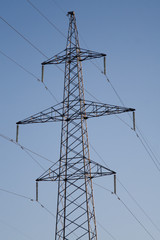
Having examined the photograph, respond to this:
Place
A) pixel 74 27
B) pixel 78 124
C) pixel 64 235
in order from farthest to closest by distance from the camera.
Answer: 1. pixel 74 27
2. pixel 78 124
3. pixel 64 235

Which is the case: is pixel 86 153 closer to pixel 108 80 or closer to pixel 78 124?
pixel 78 124

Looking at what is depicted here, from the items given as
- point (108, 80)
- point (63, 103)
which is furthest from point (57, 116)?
point (108, 80)

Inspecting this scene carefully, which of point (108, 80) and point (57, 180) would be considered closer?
point (57, 180)

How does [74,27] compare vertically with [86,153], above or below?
above

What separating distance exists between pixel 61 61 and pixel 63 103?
309cm

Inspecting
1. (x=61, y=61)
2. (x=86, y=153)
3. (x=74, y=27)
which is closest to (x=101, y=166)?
(x=86, y=153)

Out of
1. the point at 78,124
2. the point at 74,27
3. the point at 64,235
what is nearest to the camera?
the point at 64,235

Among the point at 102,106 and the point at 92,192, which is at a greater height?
the point at 102,106

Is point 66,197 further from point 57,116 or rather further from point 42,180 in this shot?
point 57,116

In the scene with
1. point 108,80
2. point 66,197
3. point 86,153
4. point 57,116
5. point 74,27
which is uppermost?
point 74,27

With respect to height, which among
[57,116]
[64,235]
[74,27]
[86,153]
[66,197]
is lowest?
[64,235]

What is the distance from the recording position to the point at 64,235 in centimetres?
3425

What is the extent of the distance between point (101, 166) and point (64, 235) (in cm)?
443

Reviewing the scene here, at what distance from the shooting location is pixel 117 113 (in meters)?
35.2
